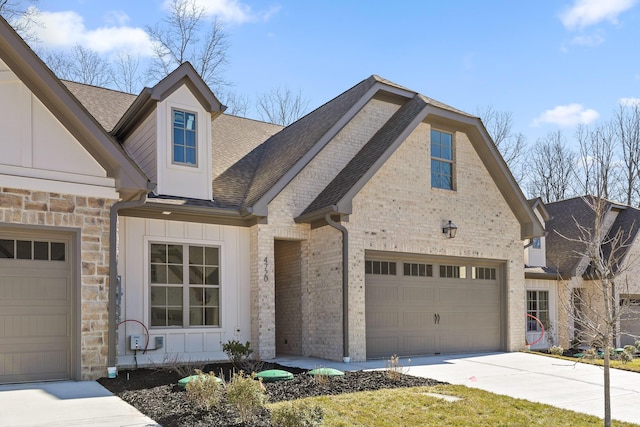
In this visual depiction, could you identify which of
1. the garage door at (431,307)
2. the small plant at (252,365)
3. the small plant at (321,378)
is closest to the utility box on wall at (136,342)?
the small plant at (252,365)

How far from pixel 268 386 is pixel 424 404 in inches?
97.2

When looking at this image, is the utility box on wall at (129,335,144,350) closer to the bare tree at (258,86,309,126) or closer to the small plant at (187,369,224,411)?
the small plant at (187,369,224,411)

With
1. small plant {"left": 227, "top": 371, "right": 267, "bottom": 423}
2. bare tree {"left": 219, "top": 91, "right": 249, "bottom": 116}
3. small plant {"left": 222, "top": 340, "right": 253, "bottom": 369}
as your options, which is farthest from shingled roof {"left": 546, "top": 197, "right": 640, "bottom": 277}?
small plant {"left": 227, "top": 371, "right": 267, "bottom": 423}

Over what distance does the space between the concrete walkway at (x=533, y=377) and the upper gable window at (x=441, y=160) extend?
426cm

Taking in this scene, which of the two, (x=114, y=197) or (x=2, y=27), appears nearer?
(x=2, y=27)

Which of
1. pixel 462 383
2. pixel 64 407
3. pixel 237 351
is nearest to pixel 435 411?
pixel 462 383

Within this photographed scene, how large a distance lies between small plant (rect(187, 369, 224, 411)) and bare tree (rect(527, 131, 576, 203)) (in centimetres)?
3222

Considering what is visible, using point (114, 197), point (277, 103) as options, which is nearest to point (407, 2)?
point (114, 197)

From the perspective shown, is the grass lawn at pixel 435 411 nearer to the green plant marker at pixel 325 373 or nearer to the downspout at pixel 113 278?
the green plant marker at pixel 325 373

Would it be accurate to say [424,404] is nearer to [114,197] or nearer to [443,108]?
[114,197]

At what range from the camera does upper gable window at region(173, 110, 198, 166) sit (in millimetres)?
13391

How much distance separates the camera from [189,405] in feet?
26.8

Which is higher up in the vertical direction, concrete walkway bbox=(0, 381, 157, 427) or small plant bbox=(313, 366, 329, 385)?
concrete walkway bbox=(0, 381, 157, 427)

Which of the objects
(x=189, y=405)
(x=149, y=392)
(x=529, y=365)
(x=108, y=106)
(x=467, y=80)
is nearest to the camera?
(x=189, y=405)
